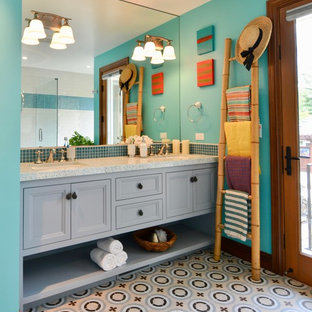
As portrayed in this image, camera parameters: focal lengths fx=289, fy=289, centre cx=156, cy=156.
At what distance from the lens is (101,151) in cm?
277

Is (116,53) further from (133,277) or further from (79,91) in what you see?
(133,277)

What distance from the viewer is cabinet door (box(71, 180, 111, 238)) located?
196 cm

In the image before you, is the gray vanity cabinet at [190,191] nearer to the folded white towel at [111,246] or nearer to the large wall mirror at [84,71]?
the folded white towel at [111,246]

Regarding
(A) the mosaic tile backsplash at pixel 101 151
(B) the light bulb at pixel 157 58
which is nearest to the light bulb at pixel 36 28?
(A) the mosaic tile backsplash at pixel 101 151

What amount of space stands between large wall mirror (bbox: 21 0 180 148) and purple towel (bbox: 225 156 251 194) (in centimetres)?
98

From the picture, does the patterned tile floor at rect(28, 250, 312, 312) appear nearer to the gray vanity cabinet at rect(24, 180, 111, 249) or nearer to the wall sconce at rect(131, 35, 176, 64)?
the gray vanity cabinet at rect(24, 180, 111, 249)

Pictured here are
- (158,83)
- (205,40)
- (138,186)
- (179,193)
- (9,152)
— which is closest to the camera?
(9,152)

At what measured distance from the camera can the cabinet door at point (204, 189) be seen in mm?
2652

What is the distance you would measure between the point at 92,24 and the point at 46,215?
6.02 ft

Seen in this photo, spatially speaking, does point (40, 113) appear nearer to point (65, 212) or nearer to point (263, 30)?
point (65, 212)

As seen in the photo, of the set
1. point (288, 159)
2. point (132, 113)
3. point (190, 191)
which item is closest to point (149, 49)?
point (132, 113)

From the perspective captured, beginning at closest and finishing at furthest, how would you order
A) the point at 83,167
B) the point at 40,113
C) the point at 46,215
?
the point at 46,215, the point at 83,167, the point at 40,113

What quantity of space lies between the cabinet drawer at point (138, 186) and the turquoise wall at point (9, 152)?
0.74m

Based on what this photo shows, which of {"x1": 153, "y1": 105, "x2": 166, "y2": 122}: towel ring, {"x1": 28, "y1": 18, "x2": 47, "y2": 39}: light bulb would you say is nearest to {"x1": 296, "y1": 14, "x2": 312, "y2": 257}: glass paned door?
{"x1": 153, "y1": 105, "x2": 166, "y2": 122}: towel ring
